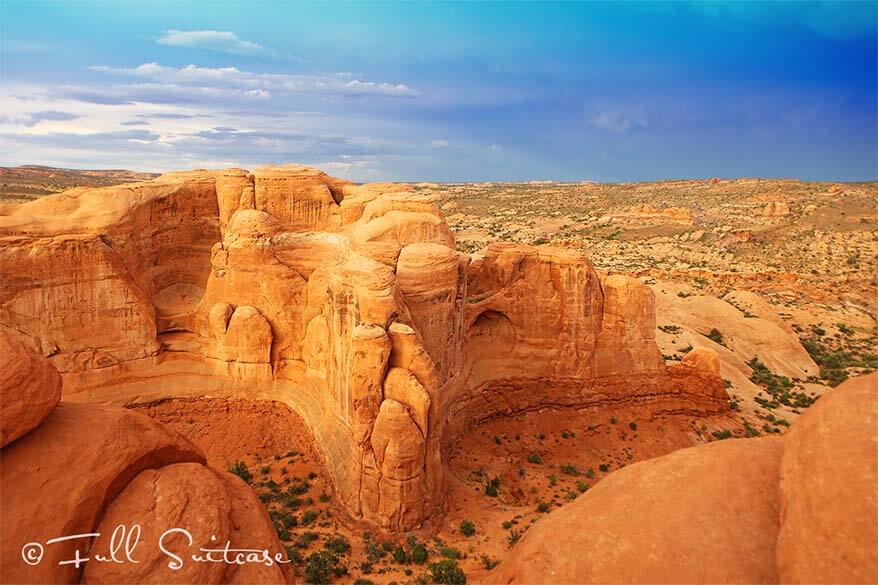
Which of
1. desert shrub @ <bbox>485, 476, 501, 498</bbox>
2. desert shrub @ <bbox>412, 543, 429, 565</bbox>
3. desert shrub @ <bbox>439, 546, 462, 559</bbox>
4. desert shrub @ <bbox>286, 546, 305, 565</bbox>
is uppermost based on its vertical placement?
desert shrub @ <bbox>286, 546, 305, 565</bbox>

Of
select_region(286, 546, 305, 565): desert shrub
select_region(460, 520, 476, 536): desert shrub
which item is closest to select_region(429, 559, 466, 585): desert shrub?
select_region(460, 520, 476, 536): desert shrub

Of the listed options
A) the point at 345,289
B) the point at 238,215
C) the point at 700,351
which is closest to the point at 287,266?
the point at 238,215

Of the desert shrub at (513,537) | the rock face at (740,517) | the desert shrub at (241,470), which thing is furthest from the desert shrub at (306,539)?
the rock face at (740,517)

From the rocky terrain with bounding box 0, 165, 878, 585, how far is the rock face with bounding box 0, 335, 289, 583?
36mm

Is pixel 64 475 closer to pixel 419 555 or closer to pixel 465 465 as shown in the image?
pixel 419 555

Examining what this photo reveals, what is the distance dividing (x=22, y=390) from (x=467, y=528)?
1273 cm

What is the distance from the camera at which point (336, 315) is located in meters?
16.7

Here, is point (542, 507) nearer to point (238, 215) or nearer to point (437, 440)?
point (437, 440)

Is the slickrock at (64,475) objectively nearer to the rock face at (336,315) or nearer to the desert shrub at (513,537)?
the rock face at (336,315)

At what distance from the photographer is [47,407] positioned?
22.1 feet

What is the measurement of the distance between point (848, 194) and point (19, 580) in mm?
124889

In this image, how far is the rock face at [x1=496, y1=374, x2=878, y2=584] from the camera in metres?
4.66

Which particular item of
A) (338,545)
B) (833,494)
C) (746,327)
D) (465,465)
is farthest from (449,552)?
(746,327)

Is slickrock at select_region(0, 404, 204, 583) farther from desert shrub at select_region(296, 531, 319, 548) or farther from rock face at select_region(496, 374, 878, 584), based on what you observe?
desert shrub at select_region(296, 531, 319, 548)
